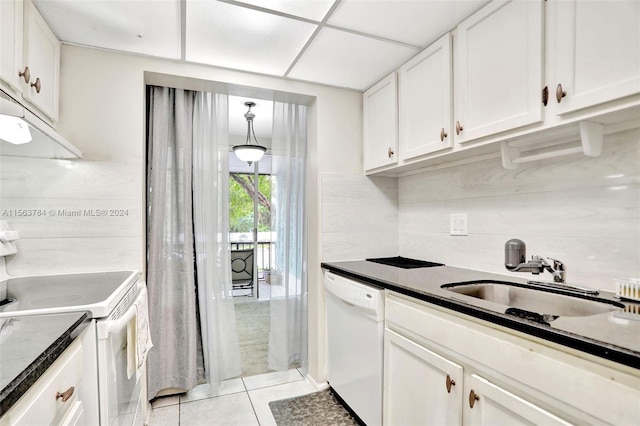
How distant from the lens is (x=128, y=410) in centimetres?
143

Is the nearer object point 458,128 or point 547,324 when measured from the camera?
point 547,324

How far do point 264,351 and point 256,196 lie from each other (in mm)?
2133

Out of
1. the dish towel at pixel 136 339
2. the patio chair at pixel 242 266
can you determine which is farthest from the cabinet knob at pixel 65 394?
the patio chair at pixel 242 266

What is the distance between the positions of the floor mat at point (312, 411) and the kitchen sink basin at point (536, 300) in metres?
1.06

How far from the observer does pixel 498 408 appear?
1.02 meters

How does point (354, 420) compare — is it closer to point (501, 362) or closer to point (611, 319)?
point (501, 362)

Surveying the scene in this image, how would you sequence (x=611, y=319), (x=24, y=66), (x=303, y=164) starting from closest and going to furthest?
(x=611, y=319)
(x=24, y=66)
(x=303, y=164)

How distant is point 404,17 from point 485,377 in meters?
1.55

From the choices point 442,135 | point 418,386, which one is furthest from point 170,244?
point 442,135

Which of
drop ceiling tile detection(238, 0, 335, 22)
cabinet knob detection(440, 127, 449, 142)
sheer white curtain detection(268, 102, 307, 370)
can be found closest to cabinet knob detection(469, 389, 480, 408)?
cabinet knob detection(440, 127, 449, 142)

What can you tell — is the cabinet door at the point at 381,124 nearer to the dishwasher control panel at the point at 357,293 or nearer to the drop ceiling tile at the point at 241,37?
the drop ceiling tile at the point at 241,37

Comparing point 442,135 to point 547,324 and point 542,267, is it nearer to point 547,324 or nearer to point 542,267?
point 542,267

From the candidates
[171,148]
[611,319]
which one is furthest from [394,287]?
[171,148]

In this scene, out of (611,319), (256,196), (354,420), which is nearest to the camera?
(611,319)
